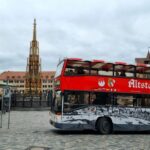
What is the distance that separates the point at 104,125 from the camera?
19297 millimetres

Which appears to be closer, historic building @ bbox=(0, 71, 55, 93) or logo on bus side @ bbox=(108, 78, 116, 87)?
logo on bus side @ bbox=(108, 78, 116, 87)

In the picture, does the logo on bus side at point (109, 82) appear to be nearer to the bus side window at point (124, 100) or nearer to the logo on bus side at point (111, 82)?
the logo on bus side at point (111, 82)

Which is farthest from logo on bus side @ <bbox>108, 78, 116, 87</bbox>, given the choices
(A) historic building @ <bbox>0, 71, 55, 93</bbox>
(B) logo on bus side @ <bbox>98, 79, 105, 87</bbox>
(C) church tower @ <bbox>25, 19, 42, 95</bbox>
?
(A) historic building @ <bbox>0, 71, 55, 93</bbox>

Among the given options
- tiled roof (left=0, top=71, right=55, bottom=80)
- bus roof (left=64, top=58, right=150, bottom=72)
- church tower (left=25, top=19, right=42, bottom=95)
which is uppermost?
tiled roof (left=0, top=71, right=55, bottom=80)

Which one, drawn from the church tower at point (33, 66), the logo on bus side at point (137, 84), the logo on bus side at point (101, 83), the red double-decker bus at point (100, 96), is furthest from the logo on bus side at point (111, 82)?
the church tower at point (33, 66)

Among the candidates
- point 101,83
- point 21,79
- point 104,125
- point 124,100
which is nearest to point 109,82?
point 101,83

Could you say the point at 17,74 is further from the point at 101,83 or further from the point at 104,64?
the point at 101,83

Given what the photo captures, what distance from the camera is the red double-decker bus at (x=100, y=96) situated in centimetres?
1869

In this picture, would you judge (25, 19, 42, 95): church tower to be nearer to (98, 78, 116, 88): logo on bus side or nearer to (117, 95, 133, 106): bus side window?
(117, 95, 133, 106): bus side window

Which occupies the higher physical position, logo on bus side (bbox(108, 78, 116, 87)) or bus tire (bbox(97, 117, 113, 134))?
logo on bus side (bbox(108, 78, 116, 87))

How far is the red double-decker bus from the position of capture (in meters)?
18.7

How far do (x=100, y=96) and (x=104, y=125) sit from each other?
1.43 meters

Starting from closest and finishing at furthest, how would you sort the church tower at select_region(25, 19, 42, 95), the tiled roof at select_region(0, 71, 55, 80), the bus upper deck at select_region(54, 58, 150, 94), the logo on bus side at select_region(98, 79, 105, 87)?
the bus upper deck at select_region(54, 58, 150, 94) → the logo on bus side at select_region(98, 79, 105, 87) → the church tower at select_region(25, 19, 42, 95) → the tiled roof at select_region(0, 71, 55, 80)

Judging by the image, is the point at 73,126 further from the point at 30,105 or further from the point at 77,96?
the point at 30,105
